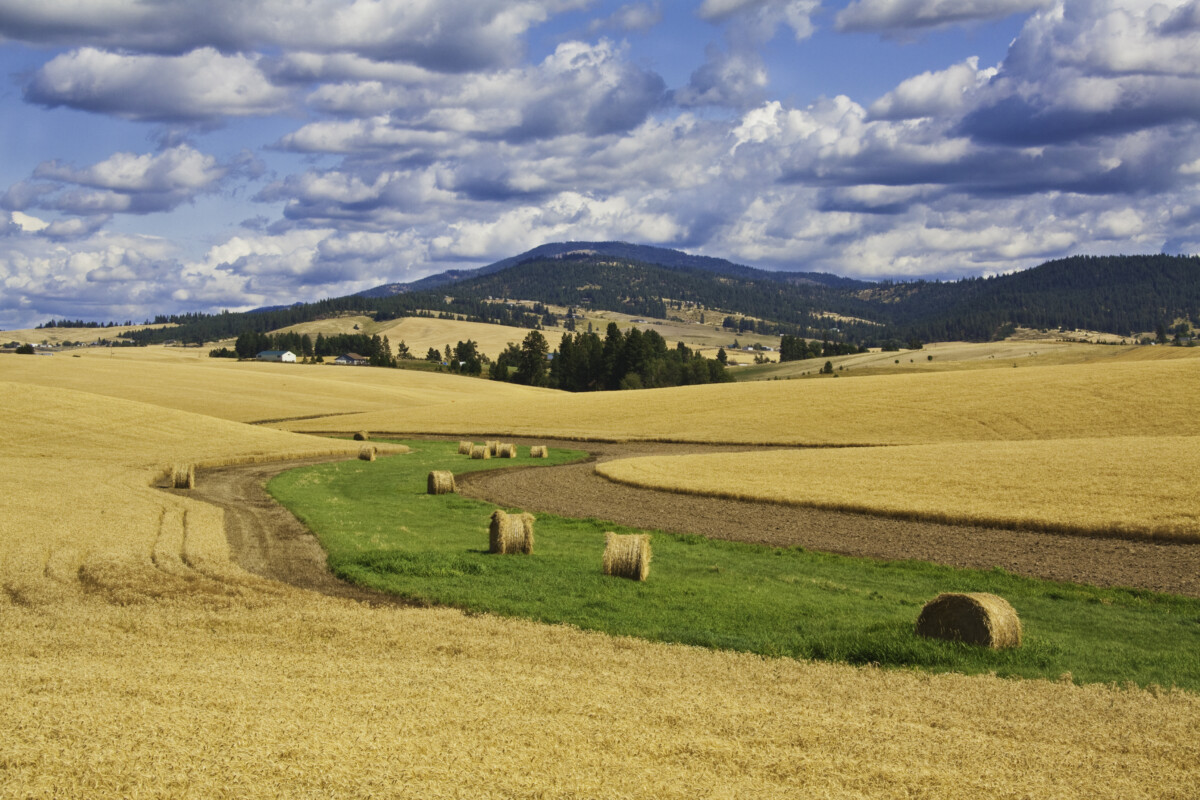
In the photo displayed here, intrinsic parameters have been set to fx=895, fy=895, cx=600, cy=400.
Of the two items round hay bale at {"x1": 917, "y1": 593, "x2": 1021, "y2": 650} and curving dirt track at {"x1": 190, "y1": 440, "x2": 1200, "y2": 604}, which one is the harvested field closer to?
curving dirt track at {"x1": 190, "y1": 440, "x2": 1200, "y2": 604}

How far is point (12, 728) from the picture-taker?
8.60 m

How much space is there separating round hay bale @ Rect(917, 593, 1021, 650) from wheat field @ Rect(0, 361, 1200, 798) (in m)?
1.44

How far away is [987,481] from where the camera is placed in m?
33.9

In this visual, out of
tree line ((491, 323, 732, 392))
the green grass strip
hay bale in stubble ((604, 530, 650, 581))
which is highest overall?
tree line ((491, 323, 732, 392))

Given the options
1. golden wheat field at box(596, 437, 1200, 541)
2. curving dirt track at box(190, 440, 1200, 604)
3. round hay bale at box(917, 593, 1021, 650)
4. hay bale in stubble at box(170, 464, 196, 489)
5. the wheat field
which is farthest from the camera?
hay bale in stubble at box(170, 464, 196, 489)

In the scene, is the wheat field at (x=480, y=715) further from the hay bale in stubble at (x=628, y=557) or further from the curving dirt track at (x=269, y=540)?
the hay bale in stubble at (x=628, y=557)

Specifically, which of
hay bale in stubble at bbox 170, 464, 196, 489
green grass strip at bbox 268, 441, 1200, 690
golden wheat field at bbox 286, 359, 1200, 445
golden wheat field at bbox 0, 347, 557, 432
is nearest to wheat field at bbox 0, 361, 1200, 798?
green grass strip at bbox 268, 441, 1200, 690

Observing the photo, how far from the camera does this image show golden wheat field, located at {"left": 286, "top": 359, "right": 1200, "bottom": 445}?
54062 mm

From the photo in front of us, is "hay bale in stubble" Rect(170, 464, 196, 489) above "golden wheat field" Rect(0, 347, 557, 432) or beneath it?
beneath

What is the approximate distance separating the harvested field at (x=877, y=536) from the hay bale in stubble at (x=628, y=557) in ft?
23.7

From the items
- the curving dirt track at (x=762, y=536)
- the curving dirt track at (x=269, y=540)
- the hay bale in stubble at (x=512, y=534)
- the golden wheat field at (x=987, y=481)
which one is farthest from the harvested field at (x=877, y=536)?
the curving dirt track at (x=269, y=540)

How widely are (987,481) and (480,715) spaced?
95.3ft

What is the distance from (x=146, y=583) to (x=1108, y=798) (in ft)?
53.4

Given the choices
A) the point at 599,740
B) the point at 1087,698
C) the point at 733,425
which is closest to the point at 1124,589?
the point at 1087,698
